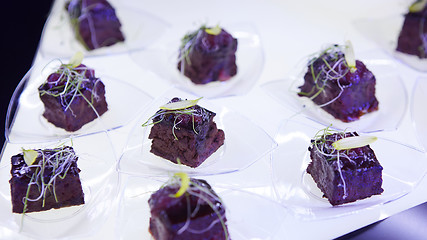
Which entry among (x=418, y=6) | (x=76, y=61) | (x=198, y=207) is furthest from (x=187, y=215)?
(x=418, y=6)

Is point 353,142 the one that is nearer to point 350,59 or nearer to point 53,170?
point 350,59

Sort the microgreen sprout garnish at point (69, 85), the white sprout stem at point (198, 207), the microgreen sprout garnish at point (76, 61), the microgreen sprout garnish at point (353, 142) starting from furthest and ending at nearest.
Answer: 1. the microgreen sprout garnish at point (76, 61)
2. the microgreen sprout garnish at point (69, 85)
3. the microgreen sprout garnish at point (353, 142)
4. the white sprout stem at point (198, 207)

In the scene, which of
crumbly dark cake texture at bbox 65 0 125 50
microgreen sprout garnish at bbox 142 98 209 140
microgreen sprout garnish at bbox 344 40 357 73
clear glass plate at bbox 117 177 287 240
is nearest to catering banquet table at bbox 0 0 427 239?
clear glass plate at bbox 117 177 287 240

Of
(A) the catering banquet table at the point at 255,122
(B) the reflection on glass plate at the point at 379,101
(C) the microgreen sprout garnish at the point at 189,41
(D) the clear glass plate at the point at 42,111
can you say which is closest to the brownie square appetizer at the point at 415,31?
(A) the catering banquet table at the point at 255,122

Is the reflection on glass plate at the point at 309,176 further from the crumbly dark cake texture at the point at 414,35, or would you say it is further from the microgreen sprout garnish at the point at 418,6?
the microgreen sprout garnish at the point at 418,6

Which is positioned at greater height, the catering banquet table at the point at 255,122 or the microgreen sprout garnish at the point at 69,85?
the microgreen sprout garnish at the point at 69,85

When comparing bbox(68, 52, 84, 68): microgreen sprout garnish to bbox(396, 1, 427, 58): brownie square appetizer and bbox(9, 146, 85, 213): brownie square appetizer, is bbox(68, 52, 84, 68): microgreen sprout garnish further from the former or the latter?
bbox(396, 1, 427, 58): brownie square appetizer

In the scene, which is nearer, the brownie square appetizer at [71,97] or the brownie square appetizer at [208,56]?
the brownie square appetizer at [71,97]
